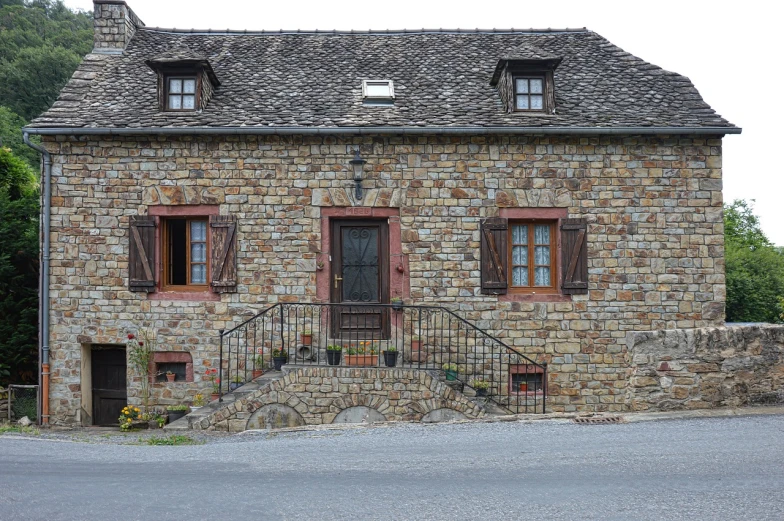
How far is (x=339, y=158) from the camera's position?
11750mm

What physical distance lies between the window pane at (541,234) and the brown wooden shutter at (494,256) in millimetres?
540

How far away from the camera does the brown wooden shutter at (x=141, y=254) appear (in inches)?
456

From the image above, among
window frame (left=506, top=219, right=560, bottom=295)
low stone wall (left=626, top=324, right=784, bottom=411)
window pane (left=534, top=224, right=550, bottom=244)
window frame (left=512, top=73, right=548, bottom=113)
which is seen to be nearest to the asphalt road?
low stone wall (left=626, top=324, right=784, bottom=411)

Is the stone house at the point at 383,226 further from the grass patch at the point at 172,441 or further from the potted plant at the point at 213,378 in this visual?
the grass patch at the point at 172,441

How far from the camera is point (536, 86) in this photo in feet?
40.1

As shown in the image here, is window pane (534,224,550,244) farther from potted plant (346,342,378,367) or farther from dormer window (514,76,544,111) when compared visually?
potted plant (346,342,378,367)

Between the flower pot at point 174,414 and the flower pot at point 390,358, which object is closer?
the flower pot at point 390,358

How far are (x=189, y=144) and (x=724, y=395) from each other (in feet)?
27.8

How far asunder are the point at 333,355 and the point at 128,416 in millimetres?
3467

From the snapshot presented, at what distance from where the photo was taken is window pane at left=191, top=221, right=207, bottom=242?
11.9 metres

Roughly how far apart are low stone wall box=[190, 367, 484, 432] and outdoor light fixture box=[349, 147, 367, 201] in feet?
9.77

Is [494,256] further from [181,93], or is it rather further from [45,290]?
[45,290]

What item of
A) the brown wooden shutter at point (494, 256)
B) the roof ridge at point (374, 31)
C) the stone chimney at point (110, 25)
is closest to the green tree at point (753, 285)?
the roof ridge at point (374, 31)

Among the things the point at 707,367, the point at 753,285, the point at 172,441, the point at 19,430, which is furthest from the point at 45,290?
the point at 753,285
